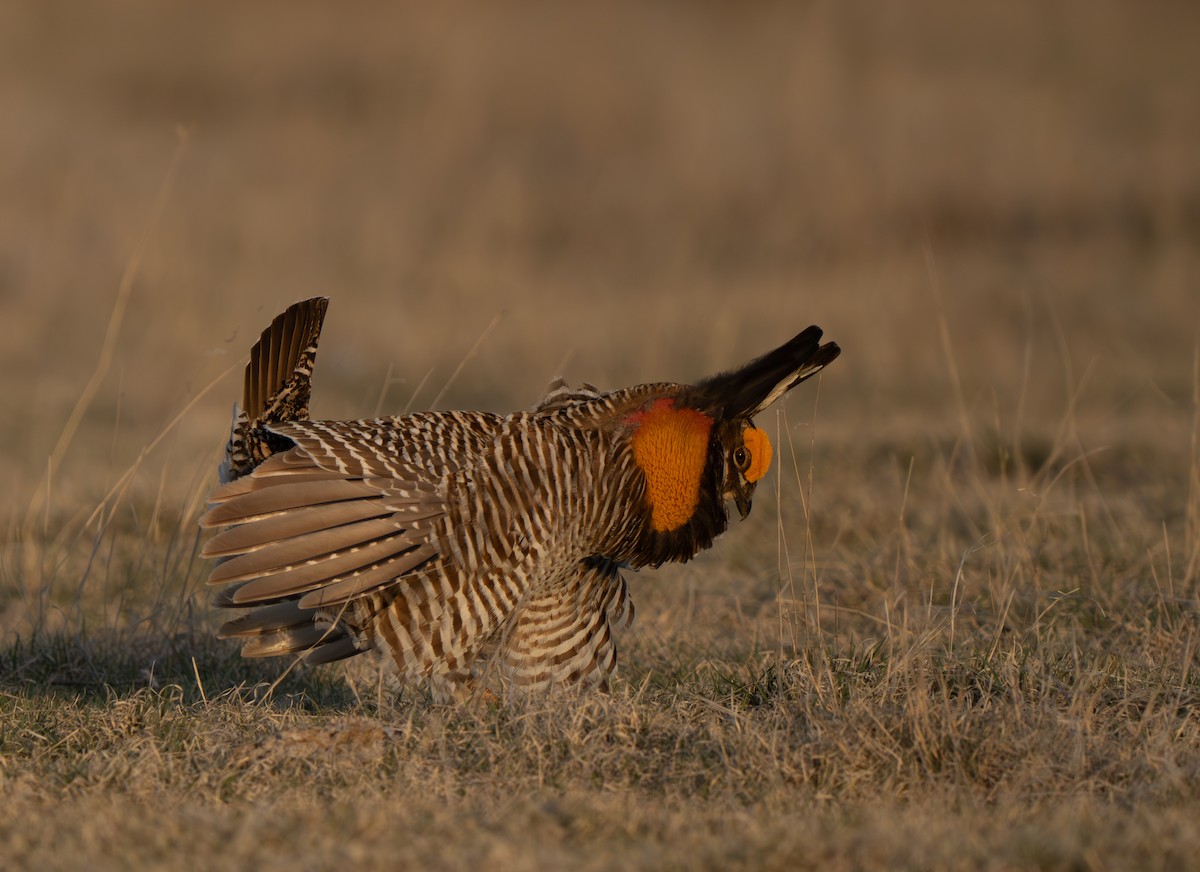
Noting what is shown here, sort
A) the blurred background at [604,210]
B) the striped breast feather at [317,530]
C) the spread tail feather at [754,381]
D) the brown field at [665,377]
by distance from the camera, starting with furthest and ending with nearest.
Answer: the blurred background at [604,210], the spread tail feather at [754,381], the striped breast feather at [317,530], the brown field at [665,377]

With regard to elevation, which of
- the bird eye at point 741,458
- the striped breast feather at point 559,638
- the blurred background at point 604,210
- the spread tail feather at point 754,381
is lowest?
the striped breast feather at point 559,638

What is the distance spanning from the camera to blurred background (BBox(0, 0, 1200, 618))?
9.71m

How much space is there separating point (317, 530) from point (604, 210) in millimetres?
11203

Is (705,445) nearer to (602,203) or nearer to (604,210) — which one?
(604,210)

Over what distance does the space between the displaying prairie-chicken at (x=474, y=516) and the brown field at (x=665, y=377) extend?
0.23 meters

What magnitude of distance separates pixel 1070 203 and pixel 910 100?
2450 mm

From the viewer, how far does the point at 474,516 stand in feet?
13.5

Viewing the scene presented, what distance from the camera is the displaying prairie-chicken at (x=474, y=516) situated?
13.2 ft

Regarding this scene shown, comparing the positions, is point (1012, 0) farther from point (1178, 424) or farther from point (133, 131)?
point (1178, 424)

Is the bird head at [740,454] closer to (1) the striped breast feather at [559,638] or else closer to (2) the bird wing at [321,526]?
(1) the striped breast feather at [559,638]

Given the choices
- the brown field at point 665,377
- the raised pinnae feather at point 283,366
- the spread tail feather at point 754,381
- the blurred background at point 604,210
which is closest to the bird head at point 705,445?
the spread tail feather at point 754,381

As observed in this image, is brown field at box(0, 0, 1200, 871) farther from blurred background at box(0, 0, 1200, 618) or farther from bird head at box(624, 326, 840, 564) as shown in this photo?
bird head at box(624, 326, 840, 564)

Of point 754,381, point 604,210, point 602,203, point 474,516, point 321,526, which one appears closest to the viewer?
point 321,526

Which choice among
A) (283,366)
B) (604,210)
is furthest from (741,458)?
(604,210)
